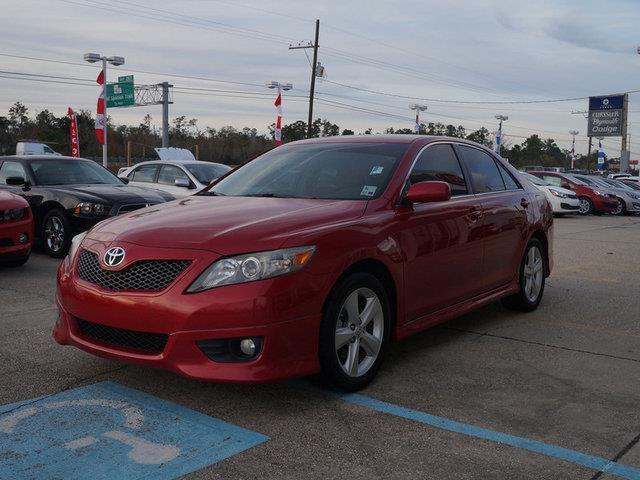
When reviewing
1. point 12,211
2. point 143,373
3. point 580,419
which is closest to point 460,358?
point 580,419

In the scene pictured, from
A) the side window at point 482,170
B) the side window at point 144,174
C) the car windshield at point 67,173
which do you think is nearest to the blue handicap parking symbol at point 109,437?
the side window at point 482,170

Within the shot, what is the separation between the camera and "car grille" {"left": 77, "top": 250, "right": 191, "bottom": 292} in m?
3.70

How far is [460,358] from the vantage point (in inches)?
195

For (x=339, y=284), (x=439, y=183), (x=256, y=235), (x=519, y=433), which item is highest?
(x=439, y=183)

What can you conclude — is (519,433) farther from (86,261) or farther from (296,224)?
(86,261)

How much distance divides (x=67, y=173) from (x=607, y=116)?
57.7m

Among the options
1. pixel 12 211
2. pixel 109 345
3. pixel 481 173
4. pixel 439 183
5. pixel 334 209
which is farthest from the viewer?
pixel 12 211

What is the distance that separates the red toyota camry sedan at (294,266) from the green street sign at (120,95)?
36.4m

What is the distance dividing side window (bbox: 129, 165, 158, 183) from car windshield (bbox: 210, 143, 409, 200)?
29.0 feet

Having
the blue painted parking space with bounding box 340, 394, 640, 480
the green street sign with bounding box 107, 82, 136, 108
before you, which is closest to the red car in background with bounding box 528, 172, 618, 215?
the blue painted parking space with bounding box 340, 394, 640, 480

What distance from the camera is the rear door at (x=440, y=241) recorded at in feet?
15.0

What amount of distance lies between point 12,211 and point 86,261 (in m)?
4.68

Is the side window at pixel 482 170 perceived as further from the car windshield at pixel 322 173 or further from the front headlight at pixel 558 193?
the front headlight at pixel 558 193

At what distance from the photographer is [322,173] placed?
4.95m
